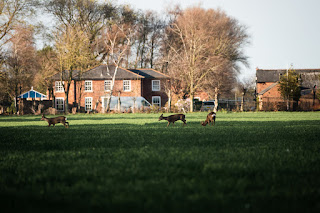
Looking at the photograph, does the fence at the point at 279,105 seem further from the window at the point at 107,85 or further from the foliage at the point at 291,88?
the window at the point at 107,85

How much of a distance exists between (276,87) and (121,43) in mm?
26264

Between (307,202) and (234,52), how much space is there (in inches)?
2131

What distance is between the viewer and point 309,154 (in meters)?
6.22

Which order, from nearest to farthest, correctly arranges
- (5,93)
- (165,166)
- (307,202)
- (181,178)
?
(307,202), (181,178), (165,166), (5,93)

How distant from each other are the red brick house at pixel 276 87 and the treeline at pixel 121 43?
7138mm

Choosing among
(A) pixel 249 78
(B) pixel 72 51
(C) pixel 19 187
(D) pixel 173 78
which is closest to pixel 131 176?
(C) pixel 19 187

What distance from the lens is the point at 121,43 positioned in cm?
5700

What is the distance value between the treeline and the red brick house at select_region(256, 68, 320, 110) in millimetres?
7138

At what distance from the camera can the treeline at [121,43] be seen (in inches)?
1625

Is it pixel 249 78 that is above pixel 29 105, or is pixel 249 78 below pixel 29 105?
above

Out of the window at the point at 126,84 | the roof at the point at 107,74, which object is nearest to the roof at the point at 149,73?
the roof at the point at 107,74

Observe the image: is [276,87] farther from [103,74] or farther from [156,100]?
[103,74]

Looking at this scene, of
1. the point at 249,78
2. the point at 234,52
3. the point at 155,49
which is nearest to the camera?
the point at 234,52

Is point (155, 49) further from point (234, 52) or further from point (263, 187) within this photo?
point (263, 187)
